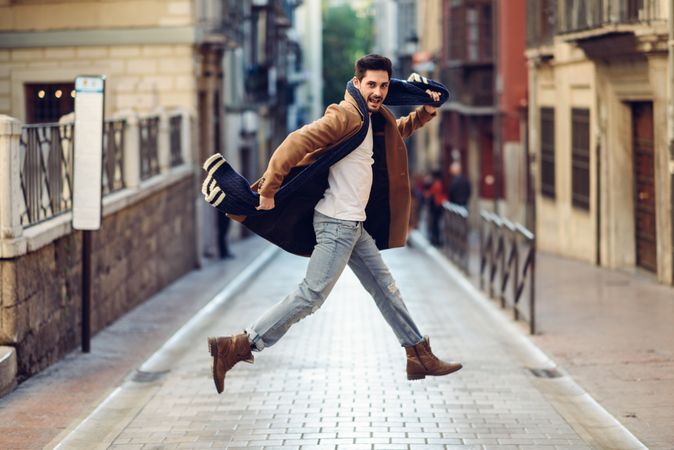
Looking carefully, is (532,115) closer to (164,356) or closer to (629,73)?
(629,73)

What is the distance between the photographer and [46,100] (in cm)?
2312

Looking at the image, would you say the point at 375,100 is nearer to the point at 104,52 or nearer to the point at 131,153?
the point at 131,153

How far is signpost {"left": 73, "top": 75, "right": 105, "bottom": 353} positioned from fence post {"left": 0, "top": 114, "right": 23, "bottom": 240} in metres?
1.40

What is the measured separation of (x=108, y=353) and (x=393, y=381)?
310 cm

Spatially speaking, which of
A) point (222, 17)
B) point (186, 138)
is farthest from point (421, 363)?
point (222, 17)

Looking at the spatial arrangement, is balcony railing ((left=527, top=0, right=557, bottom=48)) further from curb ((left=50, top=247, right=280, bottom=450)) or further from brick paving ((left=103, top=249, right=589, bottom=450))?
brick paving ((left=103, top=249, right=589, bottom=450))

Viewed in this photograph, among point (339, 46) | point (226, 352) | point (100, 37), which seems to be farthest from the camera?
point (339, 46)

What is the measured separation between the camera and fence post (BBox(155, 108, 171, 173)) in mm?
19047

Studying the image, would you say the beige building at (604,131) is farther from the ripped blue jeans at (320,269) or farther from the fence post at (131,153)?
the ripped blue jeans at (320,269)

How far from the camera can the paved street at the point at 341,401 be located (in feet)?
25.1

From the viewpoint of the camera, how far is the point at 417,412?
8375 mm

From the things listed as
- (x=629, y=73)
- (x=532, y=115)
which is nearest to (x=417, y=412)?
(x=629, y=73)

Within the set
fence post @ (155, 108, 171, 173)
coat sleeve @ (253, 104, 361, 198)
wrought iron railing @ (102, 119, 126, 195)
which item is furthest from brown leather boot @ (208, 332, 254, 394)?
fence post @ (155, 108, 171, 173)

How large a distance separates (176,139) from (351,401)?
13067mm
